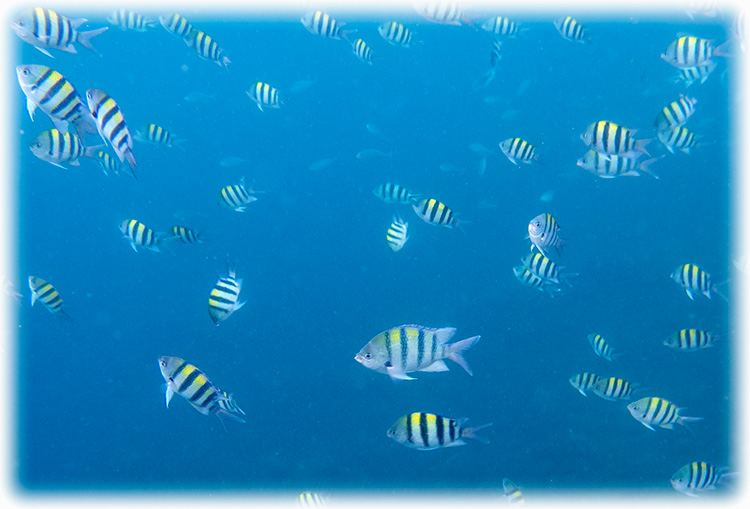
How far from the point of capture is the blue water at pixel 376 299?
14.4 meters

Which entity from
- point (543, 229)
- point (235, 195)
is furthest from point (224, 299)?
point (543, 229)

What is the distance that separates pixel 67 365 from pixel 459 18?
22.4 meters

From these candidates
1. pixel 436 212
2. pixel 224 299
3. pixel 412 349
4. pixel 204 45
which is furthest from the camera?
pixel 204 45

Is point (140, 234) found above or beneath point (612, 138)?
beneath

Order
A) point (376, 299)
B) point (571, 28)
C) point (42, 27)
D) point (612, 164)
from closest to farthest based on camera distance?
point (42, 27)
point (612, 164)
point (571, 28)
point (376, 299)

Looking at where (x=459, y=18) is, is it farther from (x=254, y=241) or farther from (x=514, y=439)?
(x=254, y=241)

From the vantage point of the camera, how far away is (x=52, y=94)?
4.39m

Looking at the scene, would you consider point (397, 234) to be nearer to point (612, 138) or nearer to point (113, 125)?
point (612, 138)

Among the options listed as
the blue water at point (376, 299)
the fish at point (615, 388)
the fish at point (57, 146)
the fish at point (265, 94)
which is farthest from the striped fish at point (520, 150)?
the blue water at point (376, 299)

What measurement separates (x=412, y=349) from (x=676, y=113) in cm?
504

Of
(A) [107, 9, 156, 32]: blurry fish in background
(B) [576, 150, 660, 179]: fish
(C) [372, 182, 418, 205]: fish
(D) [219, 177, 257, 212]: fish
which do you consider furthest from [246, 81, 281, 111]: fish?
(B) [576, 150, 660, 179]: fish

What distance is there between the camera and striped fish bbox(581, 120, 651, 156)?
5793 mm

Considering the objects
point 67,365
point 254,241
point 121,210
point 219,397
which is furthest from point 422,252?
point 121,210

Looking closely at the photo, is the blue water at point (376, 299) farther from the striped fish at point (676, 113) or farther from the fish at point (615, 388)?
the striped fish at point (676, 113)
